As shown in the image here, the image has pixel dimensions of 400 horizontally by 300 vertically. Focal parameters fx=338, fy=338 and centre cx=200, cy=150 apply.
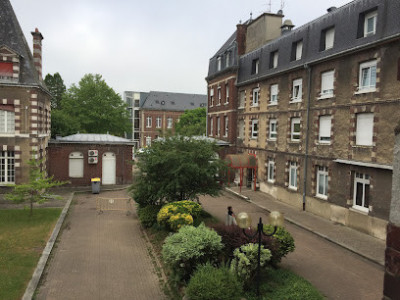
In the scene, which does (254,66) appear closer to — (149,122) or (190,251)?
(190,251)

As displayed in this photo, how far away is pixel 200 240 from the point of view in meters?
8.93

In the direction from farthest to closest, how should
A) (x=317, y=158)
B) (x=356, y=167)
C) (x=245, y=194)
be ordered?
1. (x=245, y=194)
2. (x=317, y=158)
3. (x=356, y=167)

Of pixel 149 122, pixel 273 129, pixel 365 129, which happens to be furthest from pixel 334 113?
pixel 149 122

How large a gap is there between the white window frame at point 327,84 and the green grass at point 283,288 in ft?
35.6

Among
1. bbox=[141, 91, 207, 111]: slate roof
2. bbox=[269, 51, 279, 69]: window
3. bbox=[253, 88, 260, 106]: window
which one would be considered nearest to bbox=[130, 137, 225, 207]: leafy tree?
bbox=[269, 51, 279, 69]: window

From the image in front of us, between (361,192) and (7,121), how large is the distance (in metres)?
19.5

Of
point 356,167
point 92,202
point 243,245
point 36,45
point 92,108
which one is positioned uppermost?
point 36,45

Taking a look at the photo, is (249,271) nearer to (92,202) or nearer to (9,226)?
(9,226)

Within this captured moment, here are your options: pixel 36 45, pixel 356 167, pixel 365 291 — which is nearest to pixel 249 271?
pixel 365 291

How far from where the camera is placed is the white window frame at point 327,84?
57.3 feet

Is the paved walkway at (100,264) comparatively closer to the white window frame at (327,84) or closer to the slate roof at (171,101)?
the white window frame at (327,84)

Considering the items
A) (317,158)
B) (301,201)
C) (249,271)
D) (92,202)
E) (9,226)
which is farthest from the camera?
(92,202)

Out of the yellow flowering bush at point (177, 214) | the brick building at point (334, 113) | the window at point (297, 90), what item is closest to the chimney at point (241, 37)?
the brick building at point (334, 113)

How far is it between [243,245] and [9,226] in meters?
10.8
